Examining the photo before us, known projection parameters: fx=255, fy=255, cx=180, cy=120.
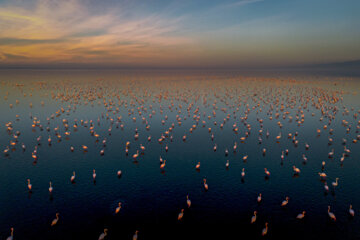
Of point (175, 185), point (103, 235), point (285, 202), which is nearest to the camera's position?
point (103, 235)

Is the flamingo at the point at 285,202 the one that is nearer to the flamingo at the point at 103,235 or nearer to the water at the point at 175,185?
the water at the point at 175,185

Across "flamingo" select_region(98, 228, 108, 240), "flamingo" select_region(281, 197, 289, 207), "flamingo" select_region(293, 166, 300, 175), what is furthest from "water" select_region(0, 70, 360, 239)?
"flamingo" select_region(293, 166, 300, 175)

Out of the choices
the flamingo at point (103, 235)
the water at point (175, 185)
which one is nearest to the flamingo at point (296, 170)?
the water at point (175, 185)

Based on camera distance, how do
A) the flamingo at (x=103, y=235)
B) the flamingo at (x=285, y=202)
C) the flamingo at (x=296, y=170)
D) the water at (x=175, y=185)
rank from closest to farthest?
the flamingo at (x=103, y=235)
the water at (x=175, y=185)
the flamingo at (x=285, y=202)
the flamingo at (x=296, y=170)

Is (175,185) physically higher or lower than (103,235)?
lower

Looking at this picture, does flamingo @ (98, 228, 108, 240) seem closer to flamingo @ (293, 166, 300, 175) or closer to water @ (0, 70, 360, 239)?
water @ (0, 70, 360, 239)

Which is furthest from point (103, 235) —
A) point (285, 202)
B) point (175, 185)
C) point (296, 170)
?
point (296, 170)

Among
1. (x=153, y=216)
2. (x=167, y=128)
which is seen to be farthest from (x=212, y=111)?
(x=153, y=216)

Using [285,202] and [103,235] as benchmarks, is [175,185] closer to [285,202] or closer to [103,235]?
[103,235]

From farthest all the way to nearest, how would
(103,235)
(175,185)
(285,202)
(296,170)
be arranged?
(296,170)
(175,185)
(285,202)
(103,235)


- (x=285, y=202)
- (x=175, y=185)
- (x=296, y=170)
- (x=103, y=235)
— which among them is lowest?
(x=175, y=185)

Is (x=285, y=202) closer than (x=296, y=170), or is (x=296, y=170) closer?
(x=285, y=202)
